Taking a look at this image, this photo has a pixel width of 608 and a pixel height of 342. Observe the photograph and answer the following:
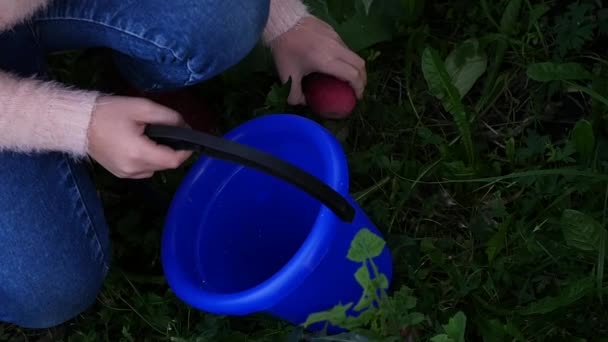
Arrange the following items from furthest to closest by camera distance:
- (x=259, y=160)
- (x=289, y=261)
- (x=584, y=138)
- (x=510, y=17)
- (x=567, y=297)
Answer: (x=510, y=17) → (x=584, y=138) → (x=567, y=297) → (x=289, y=261) → (x=259, y=160)

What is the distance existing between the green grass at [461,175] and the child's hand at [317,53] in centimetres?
5

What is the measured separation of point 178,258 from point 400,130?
0.41m

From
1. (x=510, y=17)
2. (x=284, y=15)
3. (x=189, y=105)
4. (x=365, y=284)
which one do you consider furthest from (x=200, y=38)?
(x=510, y=17)

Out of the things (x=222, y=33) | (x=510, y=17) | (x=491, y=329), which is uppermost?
(x=222, y=33)

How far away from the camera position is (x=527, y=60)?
1.29 meters

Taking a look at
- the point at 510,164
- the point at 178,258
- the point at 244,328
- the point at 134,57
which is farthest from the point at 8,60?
the point at 510,164

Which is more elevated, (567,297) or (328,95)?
(328,95)

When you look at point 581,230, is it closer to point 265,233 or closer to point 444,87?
point 444,87

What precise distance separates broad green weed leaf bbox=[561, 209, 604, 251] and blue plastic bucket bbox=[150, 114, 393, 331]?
0.74ft

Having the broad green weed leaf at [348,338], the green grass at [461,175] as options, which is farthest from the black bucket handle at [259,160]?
the green grass at [461,175]

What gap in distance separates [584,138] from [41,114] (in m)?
0.68

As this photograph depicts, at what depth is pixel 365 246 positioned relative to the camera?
89cm

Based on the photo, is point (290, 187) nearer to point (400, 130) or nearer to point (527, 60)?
point (400, 130)

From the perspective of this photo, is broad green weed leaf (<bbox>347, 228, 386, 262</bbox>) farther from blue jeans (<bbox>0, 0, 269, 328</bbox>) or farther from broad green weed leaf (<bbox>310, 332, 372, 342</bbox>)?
blue jeans (<bbox>0, 0, 269, 328</bbox>)
